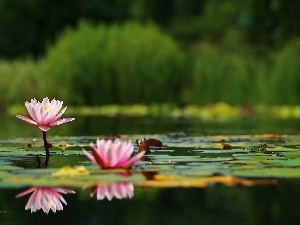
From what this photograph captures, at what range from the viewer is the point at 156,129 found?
44.3 ft

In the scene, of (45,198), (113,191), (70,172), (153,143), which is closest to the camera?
(45,198)

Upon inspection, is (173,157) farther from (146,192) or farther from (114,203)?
(114,203)

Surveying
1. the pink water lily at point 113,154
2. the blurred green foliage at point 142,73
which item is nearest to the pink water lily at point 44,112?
the pink water lily at point 113,154

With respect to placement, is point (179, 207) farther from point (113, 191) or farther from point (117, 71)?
point (117, 71)

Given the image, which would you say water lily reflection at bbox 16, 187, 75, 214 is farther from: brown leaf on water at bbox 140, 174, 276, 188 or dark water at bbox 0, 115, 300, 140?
dark water at bbox 0, 115, 300, 140

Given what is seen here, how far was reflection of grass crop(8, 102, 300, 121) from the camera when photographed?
19155 mm

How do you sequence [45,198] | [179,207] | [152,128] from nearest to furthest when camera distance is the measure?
[179,207] < [45,198] < [152,128]

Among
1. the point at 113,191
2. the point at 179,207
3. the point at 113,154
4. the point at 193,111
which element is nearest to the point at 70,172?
the point at 113,154

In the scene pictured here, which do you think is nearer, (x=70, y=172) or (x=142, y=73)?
(x=70, y=172)

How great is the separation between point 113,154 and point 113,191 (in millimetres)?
620

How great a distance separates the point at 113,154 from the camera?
21.3 ft

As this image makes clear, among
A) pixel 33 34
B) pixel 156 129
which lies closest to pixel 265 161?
pixel 156 129

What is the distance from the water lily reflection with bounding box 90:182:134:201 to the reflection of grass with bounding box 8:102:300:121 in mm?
11606

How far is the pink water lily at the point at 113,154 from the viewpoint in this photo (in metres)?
6.43
